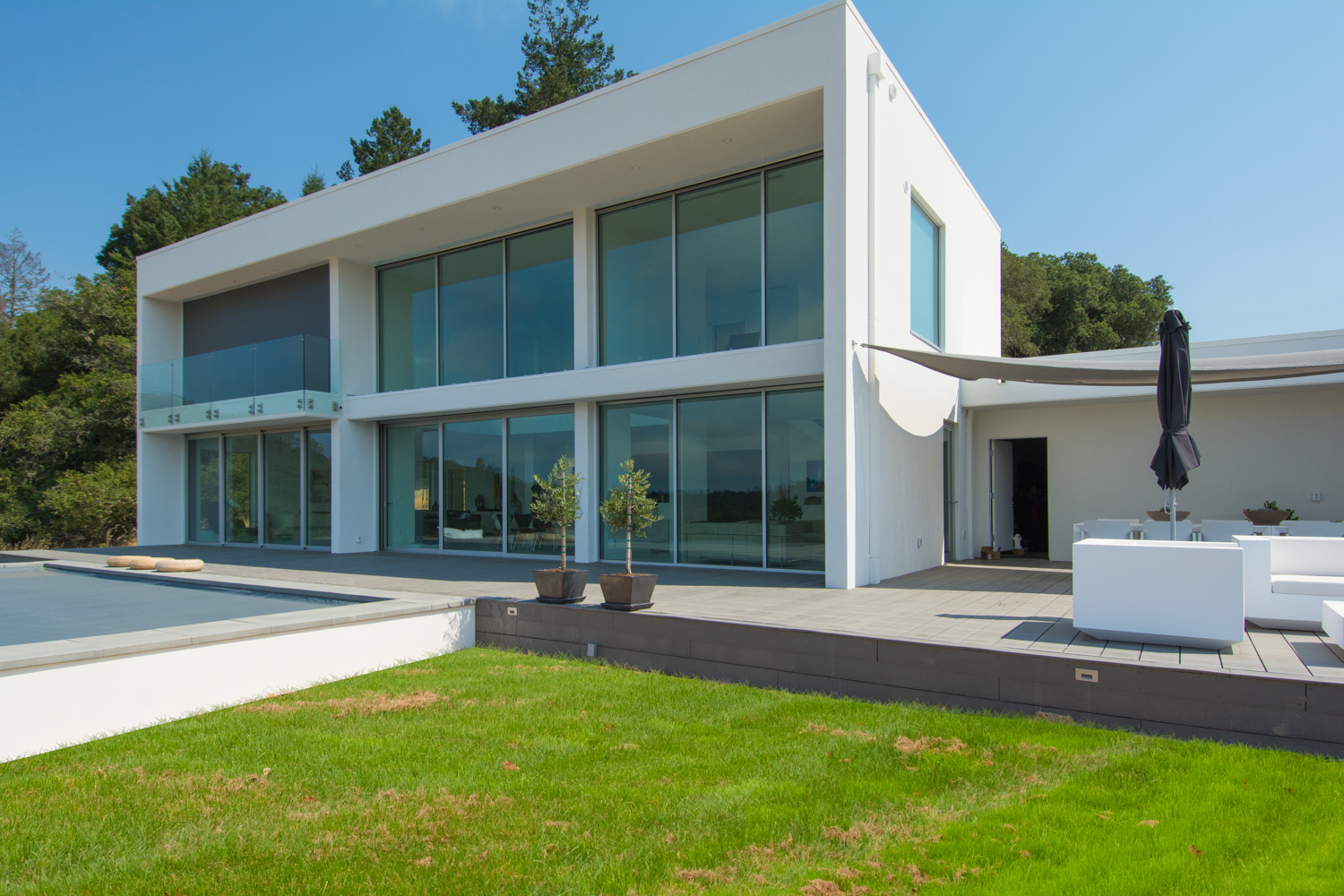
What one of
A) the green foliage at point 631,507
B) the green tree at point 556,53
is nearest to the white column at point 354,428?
the green foliage at point 631,507

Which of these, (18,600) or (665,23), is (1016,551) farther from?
(665,23)

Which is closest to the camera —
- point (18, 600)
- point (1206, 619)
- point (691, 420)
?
point (1206, 619)

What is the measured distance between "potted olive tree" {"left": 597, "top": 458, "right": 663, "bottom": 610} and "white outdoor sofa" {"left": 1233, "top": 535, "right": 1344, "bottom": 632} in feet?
14.2

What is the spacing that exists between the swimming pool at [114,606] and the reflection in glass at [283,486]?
4508 mm

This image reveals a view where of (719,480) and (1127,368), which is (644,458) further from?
(1127,368)

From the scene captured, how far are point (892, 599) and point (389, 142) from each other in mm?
29169

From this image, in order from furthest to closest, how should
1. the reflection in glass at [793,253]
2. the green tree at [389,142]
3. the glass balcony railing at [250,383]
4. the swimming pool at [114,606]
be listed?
the green tree at [389,142], the glass balcony railing at [250,383], the reflection in glass at [793,253], the swimming pool at [114,606]

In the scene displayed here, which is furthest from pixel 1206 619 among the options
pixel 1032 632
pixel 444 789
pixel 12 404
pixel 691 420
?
pixel 12 404

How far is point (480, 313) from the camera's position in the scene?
1304 centimetres

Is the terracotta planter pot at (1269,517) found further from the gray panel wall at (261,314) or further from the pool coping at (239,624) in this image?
the gray panel wall at (261,314)

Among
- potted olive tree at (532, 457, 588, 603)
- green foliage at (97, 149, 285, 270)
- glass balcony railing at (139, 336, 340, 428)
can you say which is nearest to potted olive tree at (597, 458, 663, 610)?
potted olive tree at (532, 457, 588, 603)

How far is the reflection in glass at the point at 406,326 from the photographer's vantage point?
13812 mm

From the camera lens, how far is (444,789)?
Answer: 3.63 meters

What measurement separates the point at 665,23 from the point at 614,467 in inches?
624
